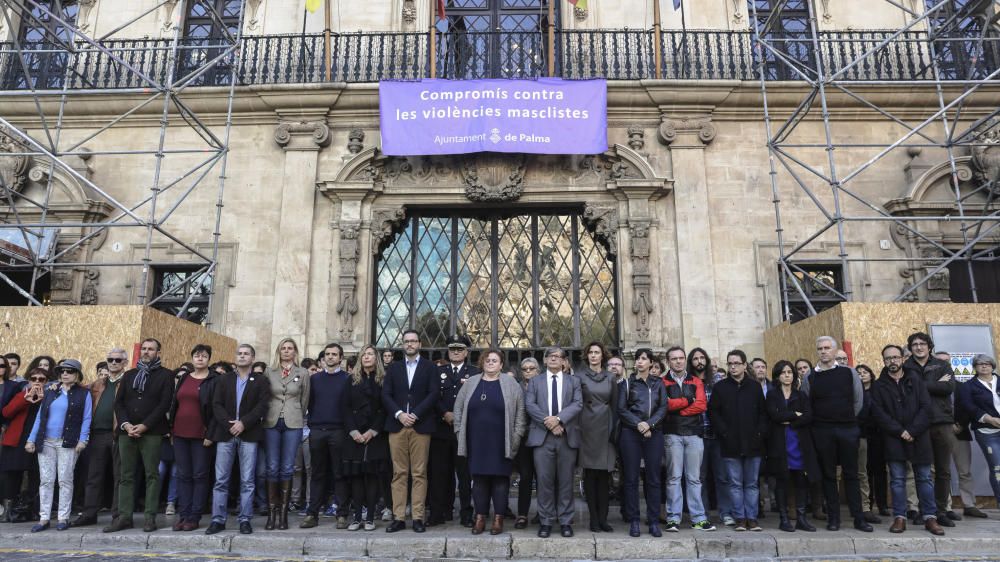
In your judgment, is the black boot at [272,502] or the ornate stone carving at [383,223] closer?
the black boot at [272,502]

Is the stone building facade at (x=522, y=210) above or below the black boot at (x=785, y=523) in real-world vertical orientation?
above

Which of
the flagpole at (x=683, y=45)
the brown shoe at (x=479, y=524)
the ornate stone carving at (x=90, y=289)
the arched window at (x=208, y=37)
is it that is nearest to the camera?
the brown shoe at (x=479, y=524)

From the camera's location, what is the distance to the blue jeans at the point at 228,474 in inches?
271

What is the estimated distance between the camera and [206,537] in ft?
21.6

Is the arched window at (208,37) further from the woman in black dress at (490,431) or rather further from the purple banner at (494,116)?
the woman in black dress at (490,431)

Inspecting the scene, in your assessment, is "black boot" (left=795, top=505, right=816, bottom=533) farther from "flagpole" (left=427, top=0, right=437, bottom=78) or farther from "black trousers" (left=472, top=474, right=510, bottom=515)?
"flagpole" (left=427, top=0, right=437, bottom=78)

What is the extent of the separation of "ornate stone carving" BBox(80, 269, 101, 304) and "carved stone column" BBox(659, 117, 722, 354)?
10037 mm

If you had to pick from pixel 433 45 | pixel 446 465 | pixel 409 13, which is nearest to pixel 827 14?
pixel 433 45

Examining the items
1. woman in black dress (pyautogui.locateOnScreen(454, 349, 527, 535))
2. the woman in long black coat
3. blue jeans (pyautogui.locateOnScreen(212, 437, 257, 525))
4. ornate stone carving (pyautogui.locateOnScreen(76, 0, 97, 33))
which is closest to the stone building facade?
ornate stone carving (pyautogui.locateOnScreen(76, 0, 97, 33))

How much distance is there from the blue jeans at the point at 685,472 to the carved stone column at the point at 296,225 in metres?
6.93

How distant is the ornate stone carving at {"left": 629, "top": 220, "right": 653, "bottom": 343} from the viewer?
11773mm

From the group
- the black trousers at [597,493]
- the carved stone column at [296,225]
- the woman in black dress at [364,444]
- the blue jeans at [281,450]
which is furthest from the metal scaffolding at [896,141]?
the blue jeans at [281,450]

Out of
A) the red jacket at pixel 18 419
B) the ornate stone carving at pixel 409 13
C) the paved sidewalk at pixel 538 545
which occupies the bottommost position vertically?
the paved sidewalk at pixel 538 545

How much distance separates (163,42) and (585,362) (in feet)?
36.0
